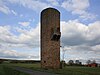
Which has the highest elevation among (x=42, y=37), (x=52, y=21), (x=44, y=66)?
(x=52, y=21)

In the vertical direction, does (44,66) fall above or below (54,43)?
below

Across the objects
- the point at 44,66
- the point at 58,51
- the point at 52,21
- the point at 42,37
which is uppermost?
the point at 52,21

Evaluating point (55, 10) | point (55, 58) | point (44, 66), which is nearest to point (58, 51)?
point (55, 58)

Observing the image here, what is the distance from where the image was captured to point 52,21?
32.8 m

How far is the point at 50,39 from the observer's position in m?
32.4

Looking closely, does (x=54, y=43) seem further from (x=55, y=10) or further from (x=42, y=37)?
(x=55, y=10)

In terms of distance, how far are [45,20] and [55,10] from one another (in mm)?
2256

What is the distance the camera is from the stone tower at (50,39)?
32197mm

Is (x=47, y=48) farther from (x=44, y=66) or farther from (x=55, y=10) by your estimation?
(x=55, y=10)

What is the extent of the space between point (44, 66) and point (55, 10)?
348 inches

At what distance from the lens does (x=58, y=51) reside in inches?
1288

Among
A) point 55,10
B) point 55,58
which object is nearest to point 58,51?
point 55,58

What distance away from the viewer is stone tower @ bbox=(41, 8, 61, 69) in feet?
106

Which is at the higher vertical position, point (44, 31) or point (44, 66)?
point (44, 31)
